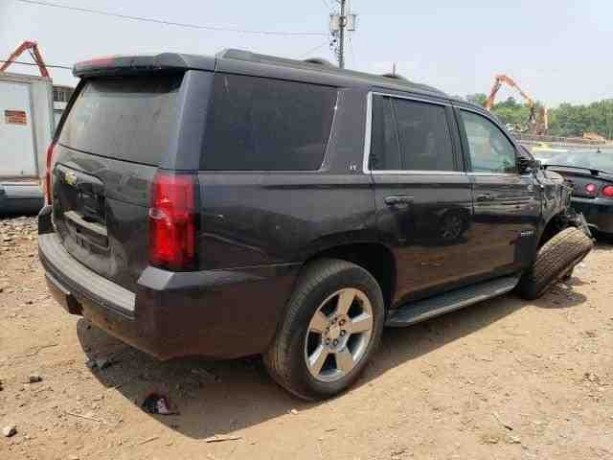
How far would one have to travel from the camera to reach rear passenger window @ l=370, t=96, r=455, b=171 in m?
3.53

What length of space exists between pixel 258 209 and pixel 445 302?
1.96m

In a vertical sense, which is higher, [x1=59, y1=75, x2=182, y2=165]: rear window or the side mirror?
[x1=59, y1=75, x2=182, y2=165]: rear window

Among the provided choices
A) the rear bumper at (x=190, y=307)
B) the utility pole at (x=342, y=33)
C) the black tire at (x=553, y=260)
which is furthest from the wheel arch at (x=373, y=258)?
the utility pole at (x=342, y=33)

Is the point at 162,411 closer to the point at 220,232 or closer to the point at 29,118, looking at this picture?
the point at 220,232

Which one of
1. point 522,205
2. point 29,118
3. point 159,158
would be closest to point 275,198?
point 159,158

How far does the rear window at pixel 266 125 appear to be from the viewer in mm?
2729

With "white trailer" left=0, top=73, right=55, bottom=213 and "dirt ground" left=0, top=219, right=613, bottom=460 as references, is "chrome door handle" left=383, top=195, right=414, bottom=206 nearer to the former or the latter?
"dirt ground" left=0, top=219, right=613, bottom=460

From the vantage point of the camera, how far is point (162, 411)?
10.4 ft

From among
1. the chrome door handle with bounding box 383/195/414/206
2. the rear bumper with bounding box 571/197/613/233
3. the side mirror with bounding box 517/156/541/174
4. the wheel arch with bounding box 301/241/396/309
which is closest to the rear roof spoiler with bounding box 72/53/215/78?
the wheel arch with bounding box 301/241/396/309

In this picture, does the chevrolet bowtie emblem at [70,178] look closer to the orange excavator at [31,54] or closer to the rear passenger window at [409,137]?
the rear passenger window at [409,137]

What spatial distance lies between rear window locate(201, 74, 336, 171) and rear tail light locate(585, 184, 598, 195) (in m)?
5.98

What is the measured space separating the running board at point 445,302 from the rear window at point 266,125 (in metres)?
1.32

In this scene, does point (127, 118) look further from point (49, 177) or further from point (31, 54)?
point (31, 54)

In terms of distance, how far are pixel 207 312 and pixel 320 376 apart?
0.97 meters
